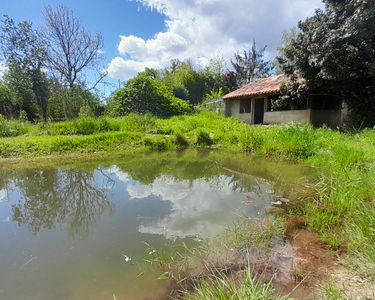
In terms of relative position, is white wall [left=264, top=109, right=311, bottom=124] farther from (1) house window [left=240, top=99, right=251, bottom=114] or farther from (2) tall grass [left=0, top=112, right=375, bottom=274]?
(2) tall grass [left=0, top=112, right=375, bottom=274]

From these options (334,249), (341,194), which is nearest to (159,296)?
(334,249)

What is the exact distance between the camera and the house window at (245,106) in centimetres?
2142

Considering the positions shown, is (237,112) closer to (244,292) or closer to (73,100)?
(73,100)

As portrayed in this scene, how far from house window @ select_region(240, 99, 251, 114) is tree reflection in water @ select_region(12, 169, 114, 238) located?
1566 cm

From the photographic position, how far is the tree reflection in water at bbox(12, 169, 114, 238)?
4551mm

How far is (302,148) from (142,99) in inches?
542

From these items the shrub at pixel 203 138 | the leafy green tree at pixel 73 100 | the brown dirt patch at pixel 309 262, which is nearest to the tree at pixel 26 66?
the leafy green tree at pixel 73 100

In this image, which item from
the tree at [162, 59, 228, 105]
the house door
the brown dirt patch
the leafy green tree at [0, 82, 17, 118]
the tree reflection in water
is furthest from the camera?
the tree at [162, 59, 228, 105]

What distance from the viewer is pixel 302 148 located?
28.1 ft

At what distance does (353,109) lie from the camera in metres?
12.6

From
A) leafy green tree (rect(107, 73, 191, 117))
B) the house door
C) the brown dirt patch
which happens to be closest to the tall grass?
the brown dirt patch

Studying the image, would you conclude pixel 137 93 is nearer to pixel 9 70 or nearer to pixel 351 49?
pixel 9 70

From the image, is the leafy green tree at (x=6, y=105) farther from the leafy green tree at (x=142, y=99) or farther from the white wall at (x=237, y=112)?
the white wall at (x=237, y=112)

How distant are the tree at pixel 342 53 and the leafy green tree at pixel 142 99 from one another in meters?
9.84
